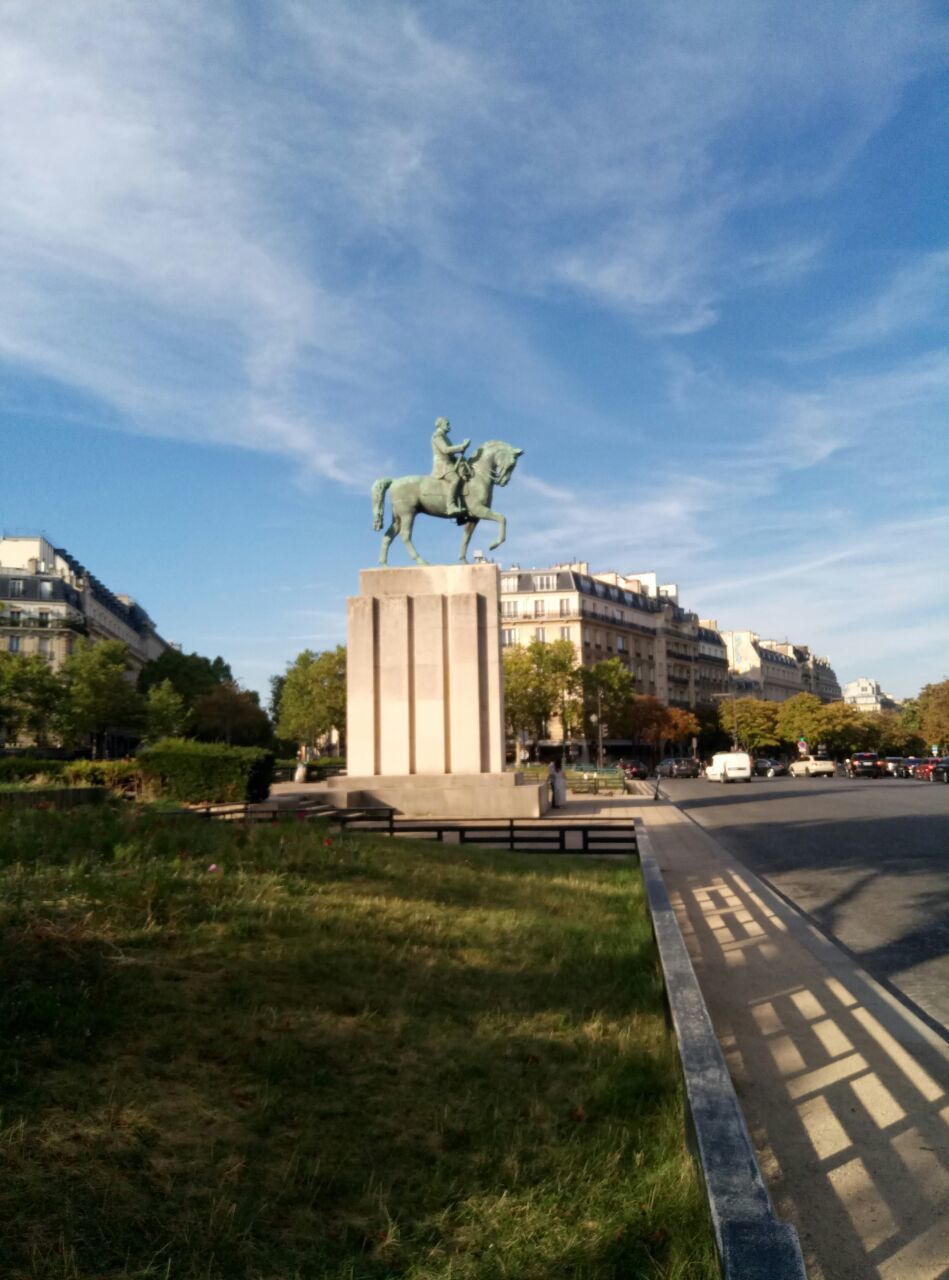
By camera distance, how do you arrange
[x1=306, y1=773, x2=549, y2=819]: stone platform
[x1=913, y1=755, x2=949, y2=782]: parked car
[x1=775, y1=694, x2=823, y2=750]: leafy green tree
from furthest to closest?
[x1=775, y1=694, x2=823, y2=750]: leafy green tree < [x1=913, y1=755, x2=949, y2=782]: parked car < [x1=306, y1=773, x2=549, y2=819]: stone platform

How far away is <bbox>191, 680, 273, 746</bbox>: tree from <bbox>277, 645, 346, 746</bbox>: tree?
4.21 m

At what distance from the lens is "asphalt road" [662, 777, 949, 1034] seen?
28.7 ft

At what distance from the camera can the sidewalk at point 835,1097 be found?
3.89 meters

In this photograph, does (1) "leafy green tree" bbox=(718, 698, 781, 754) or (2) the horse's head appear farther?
(1) "leafy green tree" bbox=(718, 698, 781, 754)

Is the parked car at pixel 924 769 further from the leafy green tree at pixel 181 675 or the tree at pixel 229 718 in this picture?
the leafy green tree at pixel 181 675

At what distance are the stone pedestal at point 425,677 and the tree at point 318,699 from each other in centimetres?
4348

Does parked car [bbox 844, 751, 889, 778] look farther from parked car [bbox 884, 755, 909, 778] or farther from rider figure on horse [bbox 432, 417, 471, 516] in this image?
rider figure on horse [bbox 432, 417, 471, 516]

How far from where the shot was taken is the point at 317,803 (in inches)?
921

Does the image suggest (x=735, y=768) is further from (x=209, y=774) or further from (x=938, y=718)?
(x=209, y=774)

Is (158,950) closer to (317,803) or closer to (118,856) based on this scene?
(118,856)

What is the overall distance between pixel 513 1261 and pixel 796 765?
257 feet

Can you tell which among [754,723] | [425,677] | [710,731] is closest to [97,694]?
[425,677]

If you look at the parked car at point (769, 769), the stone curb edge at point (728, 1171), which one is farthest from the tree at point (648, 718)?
the stone curb edge at point (728, 1171)

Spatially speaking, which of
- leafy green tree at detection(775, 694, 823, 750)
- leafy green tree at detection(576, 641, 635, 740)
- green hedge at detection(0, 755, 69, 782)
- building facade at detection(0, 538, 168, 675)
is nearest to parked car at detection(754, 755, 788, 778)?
leafy green tree at detection(775, 694, 823, 750)
